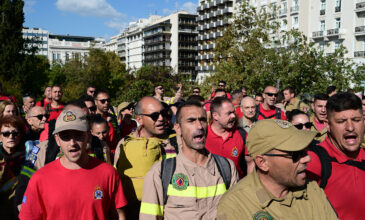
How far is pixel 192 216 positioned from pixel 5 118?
9.67ft

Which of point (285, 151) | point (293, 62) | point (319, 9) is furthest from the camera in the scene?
point (319, 9)

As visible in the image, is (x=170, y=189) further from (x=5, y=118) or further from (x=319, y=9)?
(x=319, y=9)

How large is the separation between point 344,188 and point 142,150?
220cm

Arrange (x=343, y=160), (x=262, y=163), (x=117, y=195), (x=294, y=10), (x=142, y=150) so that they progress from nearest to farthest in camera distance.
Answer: (x=262, y=163), (x=343, y=160), (x=117, y=195), (x=142, y=150), (x=294, y=10)

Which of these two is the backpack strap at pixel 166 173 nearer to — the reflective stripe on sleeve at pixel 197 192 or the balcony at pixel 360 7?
the reflective stripe on sleeve at pixel 197 192

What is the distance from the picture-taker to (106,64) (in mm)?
44156

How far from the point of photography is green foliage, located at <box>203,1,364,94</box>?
78.5ft

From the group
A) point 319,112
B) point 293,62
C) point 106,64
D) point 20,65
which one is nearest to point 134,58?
point 106,64

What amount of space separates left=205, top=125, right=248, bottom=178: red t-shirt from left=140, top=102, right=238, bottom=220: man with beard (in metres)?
1.65

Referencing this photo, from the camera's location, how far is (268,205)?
240 centimetres

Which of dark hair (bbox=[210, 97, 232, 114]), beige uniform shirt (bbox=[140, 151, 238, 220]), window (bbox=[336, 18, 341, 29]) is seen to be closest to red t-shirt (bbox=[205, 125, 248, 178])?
dark hair (bbox=[210, 97, 232, 114])

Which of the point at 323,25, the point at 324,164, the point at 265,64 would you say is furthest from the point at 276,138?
the point at 323,25

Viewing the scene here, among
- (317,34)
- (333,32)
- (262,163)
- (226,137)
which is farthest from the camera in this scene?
(317,34)

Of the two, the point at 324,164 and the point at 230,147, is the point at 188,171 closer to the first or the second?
the point at 324,164
